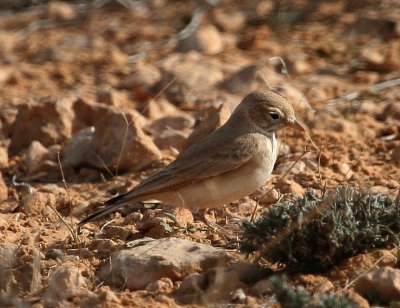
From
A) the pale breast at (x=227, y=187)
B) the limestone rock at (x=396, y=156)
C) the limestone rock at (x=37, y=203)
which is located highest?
the pale breast at (x=227, y=187)

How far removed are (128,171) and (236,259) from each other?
2847 mm

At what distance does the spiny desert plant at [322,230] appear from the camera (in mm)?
5406

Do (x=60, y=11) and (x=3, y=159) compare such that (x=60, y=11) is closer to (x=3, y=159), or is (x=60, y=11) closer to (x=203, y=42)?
(x=203, y=42)

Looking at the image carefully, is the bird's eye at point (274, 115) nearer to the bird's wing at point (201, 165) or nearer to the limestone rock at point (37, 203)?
the bird's wing at point (201, 165)

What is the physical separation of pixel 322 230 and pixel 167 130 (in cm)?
363

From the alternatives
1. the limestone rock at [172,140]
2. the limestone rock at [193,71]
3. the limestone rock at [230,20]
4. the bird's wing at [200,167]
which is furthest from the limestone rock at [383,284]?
the limestone rock at [230,20]

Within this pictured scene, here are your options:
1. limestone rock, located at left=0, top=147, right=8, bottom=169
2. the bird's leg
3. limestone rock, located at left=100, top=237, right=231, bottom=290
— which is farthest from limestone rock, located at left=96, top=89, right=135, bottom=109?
limestone rock, located at left=100, top=237, right=231, bottom=290

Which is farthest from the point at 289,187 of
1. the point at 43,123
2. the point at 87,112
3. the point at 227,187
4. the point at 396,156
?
the point at 43,123

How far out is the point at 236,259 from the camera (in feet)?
18.9

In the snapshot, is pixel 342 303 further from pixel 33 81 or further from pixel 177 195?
pixel 33 81

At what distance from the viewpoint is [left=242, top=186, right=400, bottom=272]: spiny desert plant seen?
5.41m

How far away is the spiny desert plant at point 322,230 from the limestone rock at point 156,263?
0.81 ft

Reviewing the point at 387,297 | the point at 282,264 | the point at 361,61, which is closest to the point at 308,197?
the point at 282,264

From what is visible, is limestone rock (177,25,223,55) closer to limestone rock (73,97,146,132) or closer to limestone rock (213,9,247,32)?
limestone rock (213,9,247,32)
